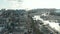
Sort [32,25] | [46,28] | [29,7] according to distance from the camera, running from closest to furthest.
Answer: [46,28] < [32,25] < [29,7]

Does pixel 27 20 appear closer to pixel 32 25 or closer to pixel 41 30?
pixel 32 25

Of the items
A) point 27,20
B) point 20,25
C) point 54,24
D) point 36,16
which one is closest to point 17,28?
point 20,25

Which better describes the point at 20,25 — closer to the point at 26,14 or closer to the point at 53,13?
the point at 26,14

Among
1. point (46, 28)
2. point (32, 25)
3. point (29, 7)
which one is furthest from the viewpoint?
point (29, 7)

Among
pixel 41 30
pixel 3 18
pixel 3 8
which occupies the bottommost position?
pixel 41 30

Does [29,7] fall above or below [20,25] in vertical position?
above

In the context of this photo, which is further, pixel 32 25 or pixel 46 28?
pixel 32 25
